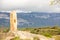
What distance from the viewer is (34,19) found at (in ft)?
9.90

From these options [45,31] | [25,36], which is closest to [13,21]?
[25,36]

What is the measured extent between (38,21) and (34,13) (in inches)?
7.2

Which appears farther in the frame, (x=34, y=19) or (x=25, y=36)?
(x=34, y=19)

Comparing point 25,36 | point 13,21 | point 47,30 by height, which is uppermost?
point 13,21

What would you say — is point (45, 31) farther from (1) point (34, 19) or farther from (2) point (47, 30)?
(1) point (34, 19)

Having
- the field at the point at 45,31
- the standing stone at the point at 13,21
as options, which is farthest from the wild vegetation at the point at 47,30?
the standing stone at the point at 13,21

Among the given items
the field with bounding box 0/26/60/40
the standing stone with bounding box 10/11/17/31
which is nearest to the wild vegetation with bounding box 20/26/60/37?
the field with bounding box 0/26/60/40

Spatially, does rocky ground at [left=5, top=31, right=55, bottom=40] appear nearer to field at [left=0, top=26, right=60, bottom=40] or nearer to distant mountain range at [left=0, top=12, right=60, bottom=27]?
field at [left=0, top=26, right=60, bottom=40]

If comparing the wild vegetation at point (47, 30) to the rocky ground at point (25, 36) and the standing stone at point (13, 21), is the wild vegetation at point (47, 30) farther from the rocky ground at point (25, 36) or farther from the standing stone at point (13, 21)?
the standing stone at point (13, 21)

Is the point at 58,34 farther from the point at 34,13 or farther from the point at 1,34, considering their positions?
the point at 1,34

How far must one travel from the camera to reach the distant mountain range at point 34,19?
2.97m

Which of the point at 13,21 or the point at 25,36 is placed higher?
the point at 13,21

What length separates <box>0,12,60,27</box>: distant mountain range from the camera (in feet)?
9.76

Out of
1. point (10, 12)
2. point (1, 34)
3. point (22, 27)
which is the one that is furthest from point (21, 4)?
point (1, 34)
